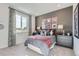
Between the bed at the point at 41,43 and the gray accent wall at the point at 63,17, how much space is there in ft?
1.86

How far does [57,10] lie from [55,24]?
0.59 m

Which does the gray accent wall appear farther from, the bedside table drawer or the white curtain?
the white curtain

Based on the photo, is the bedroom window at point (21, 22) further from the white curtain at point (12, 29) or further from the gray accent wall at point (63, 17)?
the gray accent wall at point (63, 17)

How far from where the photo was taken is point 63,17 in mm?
3355

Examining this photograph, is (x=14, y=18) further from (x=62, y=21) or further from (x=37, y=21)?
(x=62, y=21)

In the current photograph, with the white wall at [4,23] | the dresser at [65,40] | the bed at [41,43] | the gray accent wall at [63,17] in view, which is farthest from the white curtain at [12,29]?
the dresser at [65,40]

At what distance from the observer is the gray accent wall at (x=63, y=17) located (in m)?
2.95

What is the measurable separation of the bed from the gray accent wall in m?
0.57

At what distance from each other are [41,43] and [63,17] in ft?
5.00

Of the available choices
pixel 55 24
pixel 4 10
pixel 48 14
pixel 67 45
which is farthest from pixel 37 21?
pixel 67 45

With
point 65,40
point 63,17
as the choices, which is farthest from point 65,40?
point 63,17

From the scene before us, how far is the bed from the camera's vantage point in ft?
8.83

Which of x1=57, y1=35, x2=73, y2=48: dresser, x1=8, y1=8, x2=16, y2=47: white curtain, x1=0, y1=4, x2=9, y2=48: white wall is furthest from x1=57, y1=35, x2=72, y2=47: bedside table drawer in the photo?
x1=0, y1=4, x2=9, y2=48: white wall

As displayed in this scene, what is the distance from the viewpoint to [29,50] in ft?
9.76
